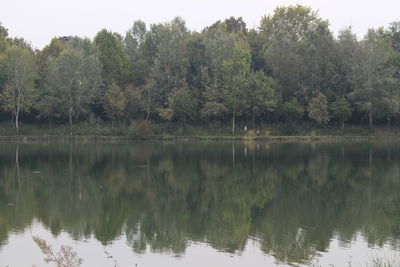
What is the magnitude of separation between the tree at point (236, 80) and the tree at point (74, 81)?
16.0 meters

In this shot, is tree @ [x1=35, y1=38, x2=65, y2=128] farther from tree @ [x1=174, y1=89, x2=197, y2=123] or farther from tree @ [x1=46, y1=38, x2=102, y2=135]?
tree @ [x1=174, y1=89, x2=197, y2=123]

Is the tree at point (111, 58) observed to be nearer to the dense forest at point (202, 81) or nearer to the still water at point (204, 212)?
the dense forest at point (202, 81)

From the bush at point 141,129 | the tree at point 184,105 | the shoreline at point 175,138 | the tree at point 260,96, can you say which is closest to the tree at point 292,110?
the tree at point 260,96

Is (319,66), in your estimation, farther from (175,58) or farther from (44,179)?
(44,179)

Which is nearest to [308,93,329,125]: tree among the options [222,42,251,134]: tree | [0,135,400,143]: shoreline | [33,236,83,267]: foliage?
[0,135,400,143]: shoreline

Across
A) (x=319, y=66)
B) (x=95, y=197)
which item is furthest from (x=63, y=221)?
(x=319, y=66)

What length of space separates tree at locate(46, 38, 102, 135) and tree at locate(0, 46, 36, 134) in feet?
8.02

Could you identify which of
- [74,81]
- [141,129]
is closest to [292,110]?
[141,129]

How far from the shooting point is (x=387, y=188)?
25000mm

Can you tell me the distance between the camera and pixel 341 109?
65500 mm

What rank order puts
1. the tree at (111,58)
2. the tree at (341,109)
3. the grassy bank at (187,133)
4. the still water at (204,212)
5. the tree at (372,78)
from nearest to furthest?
the still water at (204,212) < the grassy bank at (187,133) < the tree at (372,78) < the tree at (341,109) < the tree at (111,58)

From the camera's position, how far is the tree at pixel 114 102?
6612 cm

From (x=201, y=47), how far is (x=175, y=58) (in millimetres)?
4189

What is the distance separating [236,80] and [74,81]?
1989 centimetres
